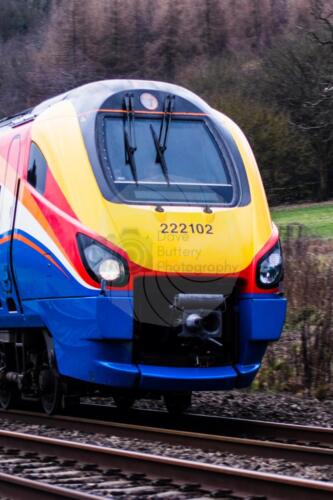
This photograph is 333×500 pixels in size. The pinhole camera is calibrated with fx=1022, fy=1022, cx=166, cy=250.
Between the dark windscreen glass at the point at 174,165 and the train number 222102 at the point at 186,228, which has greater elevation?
the dark windscreen glass at the point at 174,165

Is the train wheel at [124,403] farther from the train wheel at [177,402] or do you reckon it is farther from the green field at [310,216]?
the green field at [310,216]

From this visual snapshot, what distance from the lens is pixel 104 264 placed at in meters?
8.56

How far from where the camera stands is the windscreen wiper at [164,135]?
9.36 meters

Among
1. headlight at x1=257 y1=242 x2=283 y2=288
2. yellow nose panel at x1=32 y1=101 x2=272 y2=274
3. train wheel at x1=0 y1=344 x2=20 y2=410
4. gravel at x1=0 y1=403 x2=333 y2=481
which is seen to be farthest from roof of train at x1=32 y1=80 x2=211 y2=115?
gravel at x1=0 y1=403 x2=333 y2=481

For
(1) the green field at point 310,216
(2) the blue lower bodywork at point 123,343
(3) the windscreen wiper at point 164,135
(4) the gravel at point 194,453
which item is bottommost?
(4) the gravel at point 194,453

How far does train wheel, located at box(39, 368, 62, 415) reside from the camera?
9578 mm

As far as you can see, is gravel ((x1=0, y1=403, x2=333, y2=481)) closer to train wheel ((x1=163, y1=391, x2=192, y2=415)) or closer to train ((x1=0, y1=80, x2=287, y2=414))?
train ((x1=0, y1=80, x2=287, y2=414))

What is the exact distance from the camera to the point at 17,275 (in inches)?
386

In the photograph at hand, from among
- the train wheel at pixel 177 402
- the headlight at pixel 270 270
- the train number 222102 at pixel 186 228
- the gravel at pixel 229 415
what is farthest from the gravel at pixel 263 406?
the train number 222102 at pixel 186 228

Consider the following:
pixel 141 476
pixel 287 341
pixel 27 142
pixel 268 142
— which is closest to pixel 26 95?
pixel 268 142

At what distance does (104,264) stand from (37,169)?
4.87 feet

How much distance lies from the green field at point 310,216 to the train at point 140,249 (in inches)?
616

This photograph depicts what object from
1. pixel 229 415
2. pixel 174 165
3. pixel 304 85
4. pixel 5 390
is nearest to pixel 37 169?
pixel 174 165

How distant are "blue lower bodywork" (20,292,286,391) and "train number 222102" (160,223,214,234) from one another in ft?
2.13
